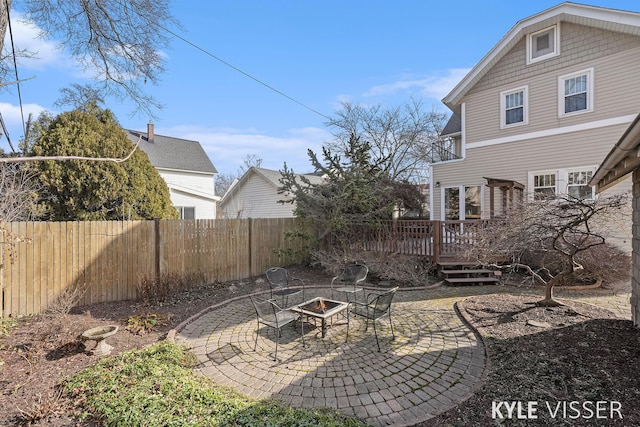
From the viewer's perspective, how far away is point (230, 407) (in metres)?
2.93

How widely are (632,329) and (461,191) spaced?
8.06 m

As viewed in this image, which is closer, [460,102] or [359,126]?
[460,102]

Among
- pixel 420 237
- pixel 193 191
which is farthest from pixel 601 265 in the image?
pixel 193 191

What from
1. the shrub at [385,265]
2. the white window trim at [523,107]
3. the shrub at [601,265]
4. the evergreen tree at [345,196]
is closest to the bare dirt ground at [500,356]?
the shrub at [385,265]

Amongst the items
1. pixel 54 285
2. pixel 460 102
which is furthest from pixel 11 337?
pixel 460 102

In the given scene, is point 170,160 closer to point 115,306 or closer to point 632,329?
point 115,306

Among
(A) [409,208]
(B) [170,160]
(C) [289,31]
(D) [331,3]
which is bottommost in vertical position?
(A) [409,208]

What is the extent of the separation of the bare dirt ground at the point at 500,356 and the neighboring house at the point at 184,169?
1206cm

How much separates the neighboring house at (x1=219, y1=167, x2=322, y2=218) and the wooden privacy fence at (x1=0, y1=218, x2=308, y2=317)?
10438 mm

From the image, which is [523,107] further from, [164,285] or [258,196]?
[258,196]

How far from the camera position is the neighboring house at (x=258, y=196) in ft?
65.2

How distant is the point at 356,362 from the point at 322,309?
115cm

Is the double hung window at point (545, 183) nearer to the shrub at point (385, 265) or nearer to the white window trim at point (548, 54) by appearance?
the white window trim at point (548, 54)

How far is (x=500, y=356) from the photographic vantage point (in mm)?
4035
